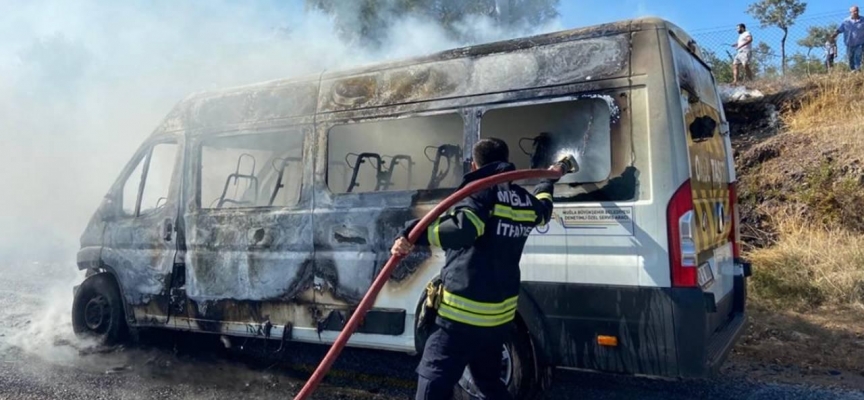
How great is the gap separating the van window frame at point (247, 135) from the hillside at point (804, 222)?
3.46 m

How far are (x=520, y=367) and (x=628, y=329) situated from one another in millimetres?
669

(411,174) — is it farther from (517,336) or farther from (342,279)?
(517,336)

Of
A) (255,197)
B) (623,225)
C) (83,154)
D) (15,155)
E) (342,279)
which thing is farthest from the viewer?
(15,155)

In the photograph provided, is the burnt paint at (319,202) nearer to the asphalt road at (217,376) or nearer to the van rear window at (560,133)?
the van rear window at (560,133)

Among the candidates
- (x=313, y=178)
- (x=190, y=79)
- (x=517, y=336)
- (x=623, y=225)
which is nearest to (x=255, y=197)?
(x=313, y=178)

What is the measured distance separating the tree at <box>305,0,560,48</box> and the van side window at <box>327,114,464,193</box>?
6.86 metres

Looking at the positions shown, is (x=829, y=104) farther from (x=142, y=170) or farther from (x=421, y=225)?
(x=142, y=170)

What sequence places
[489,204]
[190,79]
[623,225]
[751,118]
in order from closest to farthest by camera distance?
[489,204], [623,225], [751,118], [190,79]

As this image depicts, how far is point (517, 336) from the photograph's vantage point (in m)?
3.79

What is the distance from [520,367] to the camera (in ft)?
12.3

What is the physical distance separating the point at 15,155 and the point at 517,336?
1586 cm

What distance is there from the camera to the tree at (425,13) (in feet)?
37.6

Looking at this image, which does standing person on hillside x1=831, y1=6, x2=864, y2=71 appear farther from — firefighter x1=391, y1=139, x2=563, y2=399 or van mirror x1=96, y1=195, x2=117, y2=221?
van mirror x1=96, y1=195, x2=117, y2=221

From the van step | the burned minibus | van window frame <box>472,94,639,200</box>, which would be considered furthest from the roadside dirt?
van window frame <box>472,94,639,200</box>
